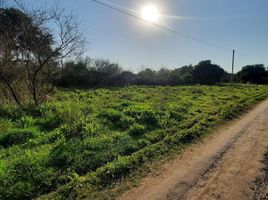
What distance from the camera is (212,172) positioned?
569cm

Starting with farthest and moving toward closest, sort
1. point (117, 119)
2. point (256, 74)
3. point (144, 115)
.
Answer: point (256, 74) → point (144, 115) → point (117, 119)

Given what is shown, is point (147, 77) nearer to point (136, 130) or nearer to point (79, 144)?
point (136, 130)

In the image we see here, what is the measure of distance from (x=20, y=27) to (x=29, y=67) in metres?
1.87

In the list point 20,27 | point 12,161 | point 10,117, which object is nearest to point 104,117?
point 10,117

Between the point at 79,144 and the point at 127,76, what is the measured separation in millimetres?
27660

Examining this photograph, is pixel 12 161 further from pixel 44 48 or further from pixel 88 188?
pixel 44 48

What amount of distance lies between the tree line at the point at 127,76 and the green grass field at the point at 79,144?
11.9 metres

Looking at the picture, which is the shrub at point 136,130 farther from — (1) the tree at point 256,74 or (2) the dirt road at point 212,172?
(1) the tree at point 256,74

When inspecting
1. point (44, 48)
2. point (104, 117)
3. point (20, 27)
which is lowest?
point (104, 117)

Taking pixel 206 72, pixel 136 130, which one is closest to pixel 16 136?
pixel 136 130

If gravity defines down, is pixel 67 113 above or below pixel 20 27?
below

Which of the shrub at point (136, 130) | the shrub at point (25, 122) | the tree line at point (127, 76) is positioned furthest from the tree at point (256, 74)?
the shrub at point (25, 122)

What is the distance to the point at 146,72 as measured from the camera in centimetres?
3672

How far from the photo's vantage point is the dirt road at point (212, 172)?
473cm
